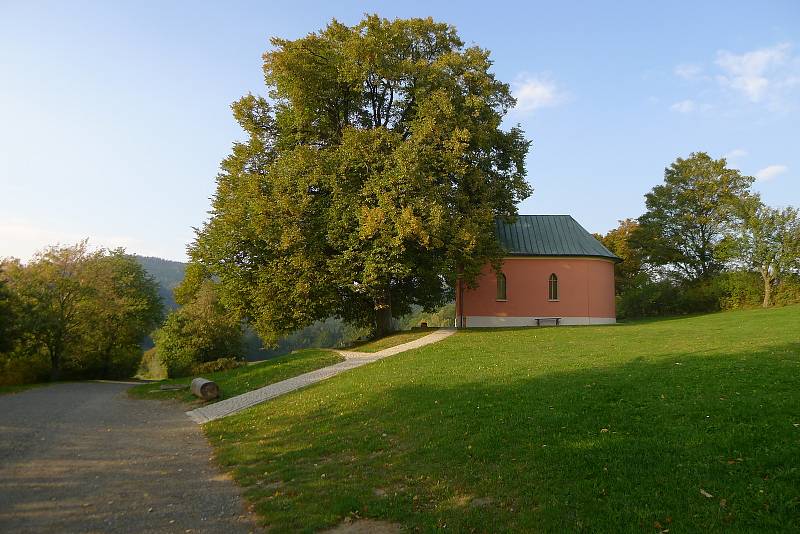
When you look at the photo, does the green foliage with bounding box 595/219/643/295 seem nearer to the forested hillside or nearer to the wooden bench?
the wooden bench

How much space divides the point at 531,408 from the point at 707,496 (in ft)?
13.4

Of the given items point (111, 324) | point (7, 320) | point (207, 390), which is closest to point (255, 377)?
point (207, 390)

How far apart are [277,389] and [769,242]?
42.3 meters

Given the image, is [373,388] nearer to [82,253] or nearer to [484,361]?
[484,361]

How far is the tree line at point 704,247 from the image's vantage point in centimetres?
4169

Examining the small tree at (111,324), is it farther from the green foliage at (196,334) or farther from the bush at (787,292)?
the bush at (787,292)

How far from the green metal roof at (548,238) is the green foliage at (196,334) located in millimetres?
19908

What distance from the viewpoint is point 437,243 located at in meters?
23.5

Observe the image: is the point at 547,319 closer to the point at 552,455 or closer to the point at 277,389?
the point at 277,389

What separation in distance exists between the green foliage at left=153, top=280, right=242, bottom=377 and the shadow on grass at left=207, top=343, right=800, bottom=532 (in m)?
24.5

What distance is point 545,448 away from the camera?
724cm

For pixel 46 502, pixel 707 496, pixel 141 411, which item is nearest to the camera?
pixel 707 496

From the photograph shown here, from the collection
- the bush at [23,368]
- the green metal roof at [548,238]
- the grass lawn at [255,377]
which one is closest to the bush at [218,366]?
the grass lawn at [255,377]

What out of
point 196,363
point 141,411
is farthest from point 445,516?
point 196,363
